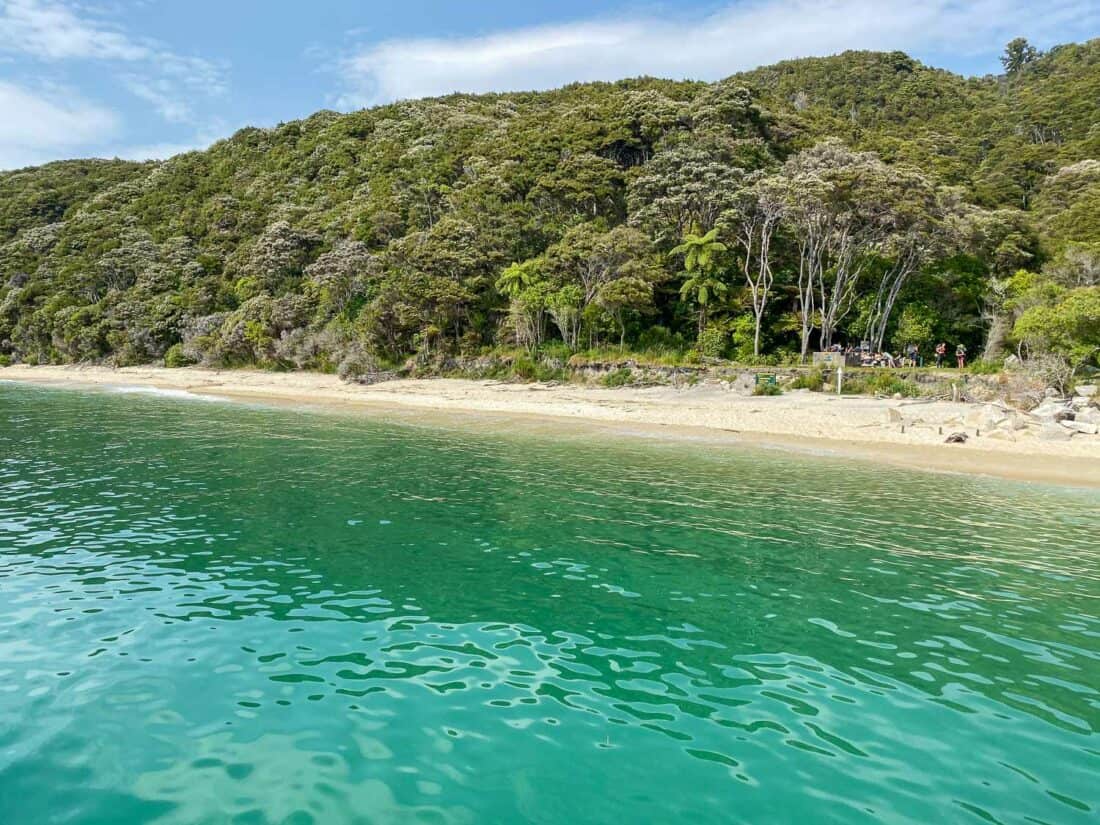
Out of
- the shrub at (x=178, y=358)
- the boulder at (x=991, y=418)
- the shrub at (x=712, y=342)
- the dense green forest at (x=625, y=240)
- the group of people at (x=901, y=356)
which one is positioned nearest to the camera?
the boulder at (x=991, y=418)

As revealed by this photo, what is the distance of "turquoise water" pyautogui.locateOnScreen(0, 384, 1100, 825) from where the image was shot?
5.07 meters

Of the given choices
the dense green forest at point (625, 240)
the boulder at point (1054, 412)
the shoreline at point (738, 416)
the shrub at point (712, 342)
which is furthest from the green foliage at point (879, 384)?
the shrub at point (712, 342)

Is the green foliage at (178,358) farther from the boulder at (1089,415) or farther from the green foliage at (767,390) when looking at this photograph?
the boulder at (1089,415)

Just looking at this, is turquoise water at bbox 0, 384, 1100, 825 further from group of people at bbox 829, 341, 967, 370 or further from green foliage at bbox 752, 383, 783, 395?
group of people at bbox 829, 341, 967, 370

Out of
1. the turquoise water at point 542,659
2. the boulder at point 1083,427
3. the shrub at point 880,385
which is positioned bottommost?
the turquoise water at point 542,659

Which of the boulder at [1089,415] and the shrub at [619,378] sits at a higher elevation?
the shrub at [619,378]

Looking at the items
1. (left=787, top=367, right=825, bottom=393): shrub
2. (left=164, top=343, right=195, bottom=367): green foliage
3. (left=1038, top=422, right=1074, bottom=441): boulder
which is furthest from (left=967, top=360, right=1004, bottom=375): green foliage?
(left=164, top=343, right=195, bottom=367): green foliage

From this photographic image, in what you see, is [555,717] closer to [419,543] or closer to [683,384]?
[419,543]

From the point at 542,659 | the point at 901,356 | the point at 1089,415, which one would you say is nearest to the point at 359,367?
the point at 901,356

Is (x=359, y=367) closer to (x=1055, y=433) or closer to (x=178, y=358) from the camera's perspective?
(x=178, y=358)

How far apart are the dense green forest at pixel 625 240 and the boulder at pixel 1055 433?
25.6ft

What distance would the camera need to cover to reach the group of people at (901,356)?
38.6m

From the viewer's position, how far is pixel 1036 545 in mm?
12398

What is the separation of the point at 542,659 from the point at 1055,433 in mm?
24273
